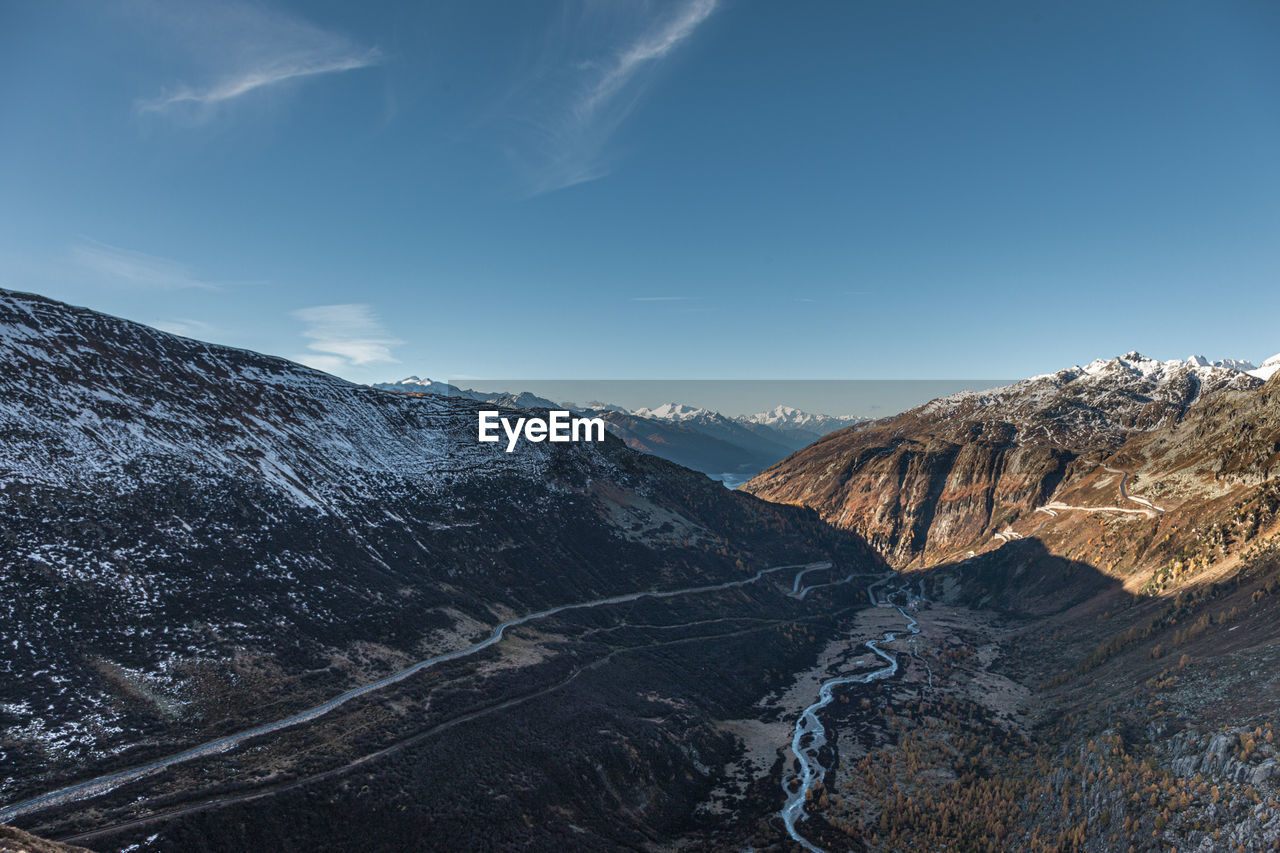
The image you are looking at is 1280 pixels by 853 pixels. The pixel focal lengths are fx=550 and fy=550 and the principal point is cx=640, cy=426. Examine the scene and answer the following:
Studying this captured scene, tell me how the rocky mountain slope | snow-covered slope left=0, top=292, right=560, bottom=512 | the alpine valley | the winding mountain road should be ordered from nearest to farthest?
the winding mountain road < the alpine valley < the rocky mountain slope < snow-covered slope left=0, top=292, right=560, bottom=512

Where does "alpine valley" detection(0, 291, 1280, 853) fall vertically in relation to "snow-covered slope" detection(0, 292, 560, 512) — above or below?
below

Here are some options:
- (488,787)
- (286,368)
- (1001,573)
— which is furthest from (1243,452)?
(286,368)

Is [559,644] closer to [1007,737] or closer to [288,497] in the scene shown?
[288,497]

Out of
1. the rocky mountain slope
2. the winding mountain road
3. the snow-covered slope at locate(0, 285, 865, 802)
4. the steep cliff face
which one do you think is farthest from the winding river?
the steep cliff face

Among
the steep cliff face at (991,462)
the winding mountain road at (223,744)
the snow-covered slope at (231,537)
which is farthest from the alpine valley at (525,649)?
the steep cliff face at (991,462)

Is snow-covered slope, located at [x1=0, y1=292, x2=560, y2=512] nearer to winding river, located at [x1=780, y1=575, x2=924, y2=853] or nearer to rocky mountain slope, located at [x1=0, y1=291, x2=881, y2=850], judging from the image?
rocky mountain slope, located at [x1=0, y1=291, x2=881, y2=850]

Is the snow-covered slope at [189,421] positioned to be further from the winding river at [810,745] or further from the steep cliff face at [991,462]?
the steep cliff face at [991,462]

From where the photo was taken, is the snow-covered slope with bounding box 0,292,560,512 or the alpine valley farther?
the snow-covered slope with bounding box 0,292,560,512

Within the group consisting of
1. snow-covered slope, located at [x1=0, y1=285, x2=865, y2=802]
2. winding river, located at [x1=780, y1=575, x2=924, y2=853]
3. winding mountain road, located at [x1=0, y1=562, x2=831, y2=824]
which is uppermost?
snow-covered slope, located at [x1=0, y1=285, x2=865, y2=802]
